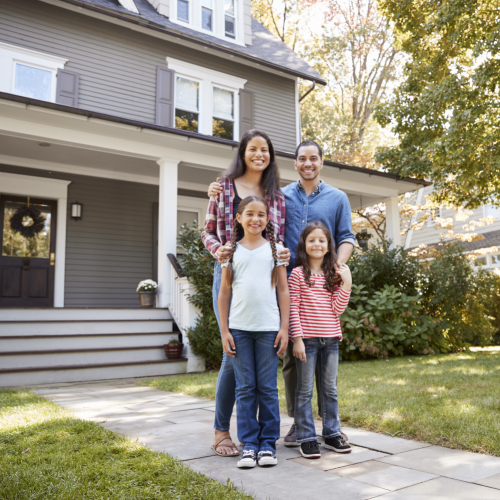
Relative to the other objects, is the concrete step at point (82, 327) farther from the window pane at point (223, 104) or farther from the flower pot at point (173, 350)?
the window pane at point (223, 104)

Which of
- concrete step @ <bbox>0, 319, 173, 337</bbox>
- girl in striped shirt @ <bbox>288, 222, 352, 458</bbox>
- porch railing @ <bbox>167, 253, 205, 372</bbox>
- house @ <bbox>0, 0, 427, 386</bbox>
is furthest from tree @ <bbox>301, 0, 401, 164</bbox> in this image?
girl in striped shirt @ <bbox>288, 222, 352, 458</bbox>

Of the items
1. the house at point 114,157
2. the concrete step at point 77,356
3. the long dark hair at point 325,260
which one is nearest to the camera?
the long dark hair at point 325,260

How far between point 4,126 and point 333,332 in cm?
613

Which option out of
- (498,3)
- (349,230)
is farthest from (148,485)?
(498,3)

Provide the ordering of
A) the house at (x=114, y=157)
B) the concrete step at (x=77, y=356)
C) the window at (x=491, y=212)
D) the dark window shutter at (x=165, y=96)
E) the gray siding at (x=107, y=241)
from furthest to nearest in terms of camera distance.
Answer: the window at (x=491, y=212) → the dark window shutter at (x=165, y=96) → the gray siding at (x=107, y=241) → the house at (x=114, y=157) → the concrete step at (x=77, y=356)

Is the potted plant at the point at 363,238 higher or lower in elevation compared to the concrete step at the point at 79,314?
higher

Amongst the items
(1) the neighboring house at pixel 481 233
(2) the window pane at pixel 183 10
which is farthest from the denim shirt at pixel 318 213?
(1) the neighboring house at pixel 481 233

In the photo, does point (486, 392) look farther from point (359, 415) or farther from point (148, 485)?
point (148, 485)

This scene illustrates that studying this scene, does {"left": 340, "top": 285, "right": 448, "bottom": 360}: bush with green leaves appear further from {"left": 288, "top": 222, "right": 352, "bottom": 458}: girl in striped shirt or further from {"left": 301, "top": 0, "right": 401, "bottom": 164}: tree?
{"left": 301, "top": 0, "right": 401, "bottom": 164}: tree

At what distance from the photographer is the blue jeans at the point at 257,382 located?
253 centimetres

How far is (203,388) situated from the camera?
500 cm

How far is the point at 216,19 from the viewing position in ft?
38.4

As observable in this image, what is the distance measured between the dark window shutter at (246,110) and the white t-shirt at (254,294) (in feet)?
29.8

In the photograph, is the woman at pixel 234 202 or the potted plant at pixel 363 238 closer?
the woman at pixel 234 202
